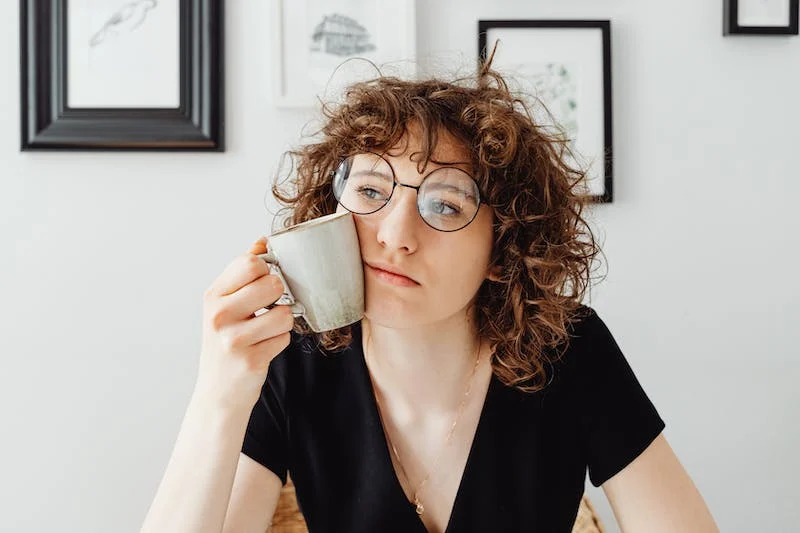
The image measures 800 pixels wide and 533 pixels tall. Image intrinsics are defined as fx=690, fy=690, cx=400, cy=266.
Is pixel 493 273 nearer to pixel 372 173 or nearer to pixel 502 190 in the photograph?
pixel 502 190

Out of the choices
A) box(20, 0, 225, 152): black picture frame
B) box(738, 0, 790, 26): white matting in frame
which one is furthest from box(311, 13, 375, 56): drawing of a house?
box(738, 0, 790, 26): white matting in frame

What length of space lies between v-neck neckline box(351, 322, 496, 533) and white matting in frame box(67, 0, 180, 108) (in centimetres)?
77

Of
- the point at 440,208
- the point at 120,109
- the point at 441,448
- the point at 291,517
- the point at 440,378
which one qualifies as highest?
the point at 120,109

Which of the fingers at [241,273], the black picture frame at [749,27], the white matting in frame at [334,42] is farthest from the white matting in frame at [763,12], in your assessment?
the fingers at [241,273]

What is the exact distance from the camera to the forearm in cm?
89

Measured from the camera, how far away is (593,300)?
1.60 m

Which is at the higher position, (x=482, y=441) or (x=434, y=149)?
(x=434, y=149)

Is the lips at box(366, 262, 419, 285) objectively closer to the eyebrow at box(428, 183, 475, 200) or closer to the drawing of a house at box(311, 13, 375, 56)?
the eyebrow at box(428, 183, 475, 200)

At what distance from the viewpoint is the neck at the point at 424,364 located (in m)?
1.03

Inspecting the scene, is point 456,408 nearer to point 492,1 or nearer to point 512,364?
point 512,364

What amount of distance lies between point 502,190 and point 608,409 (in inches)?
15.2

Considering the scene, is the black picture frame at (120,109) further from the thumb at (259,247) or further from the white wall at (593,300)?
the thumb at (259,247)

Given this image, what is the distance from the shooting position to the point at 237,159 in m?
1.50

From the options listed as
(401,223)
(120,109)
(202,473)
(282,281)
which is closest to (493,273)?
(401,223)
